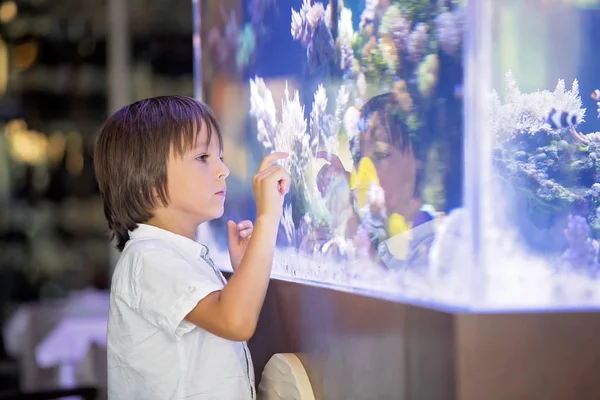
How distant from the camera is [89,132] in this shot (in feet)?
18.2

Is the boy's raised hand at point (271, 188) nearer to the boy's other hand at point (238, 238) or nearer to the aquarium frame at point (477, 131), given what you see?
the boy's other hand at point (238, 238)

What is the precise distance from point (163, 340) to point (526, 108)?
2.11 ft

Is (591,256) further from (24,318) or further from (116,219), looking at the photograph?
(24,318)

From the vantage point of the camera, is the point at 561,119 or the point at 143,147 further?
the point at 143,147

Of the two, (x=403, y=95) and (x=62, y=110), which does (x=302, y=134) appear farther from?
(x=62, y=110)

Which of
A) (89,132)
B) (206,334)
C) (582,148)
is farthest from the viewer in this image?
(89,132)

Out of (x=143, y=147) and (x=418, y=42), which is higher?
(x=418, y=42)

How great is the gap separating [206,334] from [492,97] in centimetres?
64

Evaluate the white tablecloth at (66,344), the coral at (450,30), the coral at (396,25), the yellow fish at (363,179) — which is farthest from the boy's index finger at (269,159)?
the white tablecloth at (66,344)

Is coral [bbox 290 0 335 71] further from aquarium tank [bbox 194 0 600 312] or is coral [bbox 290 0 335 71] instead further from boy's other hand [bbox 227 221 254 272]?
boy's other hand [bbox 227 221 254 272]

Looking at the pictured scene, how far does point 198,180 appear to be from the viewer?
1.38 meters

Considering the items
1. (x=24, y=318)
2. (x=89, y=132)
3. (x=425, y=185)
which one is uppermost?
(x=425, y=185)

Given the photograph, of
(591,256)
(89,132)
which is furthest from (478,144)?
(89,132)

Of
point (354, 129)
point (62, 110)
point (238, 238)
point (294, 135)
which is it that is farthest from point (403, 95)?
point (62, 110)
